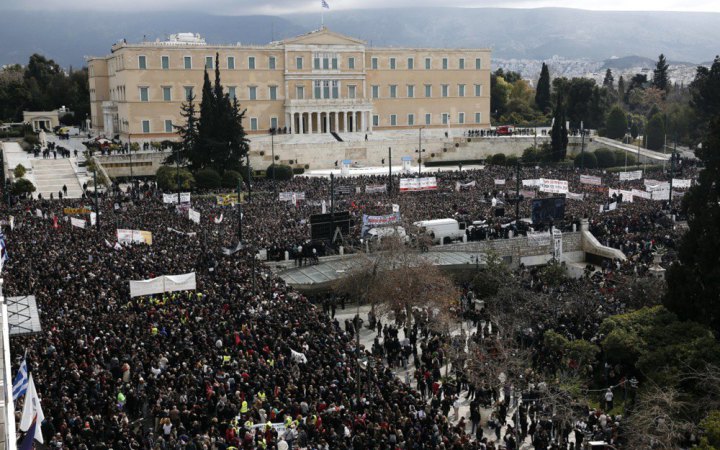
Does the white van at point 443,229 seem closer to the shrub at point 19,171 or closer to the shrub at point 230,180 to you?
the shrub at point 230,180

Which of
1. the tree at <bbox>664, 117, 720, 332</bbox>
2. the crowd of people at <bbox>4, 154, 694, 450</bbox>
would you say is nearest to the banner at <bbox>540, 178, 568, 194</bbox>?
the crowd of people at <bbox>4, 154, 694, 450</bbox>

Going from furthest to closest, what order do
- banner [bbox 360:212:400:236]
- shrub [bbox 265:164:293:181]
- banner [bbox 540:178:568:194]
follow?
1. shrub [bbox 265:164:293:181]
2. banner [bbox 540:178:568:194]
3. banner [bbox 360:212:400:236]

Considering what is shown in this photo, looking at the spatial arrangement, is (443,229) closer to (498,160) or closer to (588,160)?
(498,160)

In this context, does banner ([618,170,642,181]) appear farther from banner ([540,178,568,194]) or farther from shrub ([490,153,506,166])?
shrub ([490,153,506,166])

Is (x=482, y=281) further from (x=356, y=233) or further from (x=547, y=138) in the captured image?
(x=547, y=138)

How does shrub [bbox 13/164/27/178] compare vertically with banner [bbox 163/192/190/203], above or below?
above

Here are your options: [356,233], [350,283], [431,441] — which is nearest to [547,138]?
[356,233]

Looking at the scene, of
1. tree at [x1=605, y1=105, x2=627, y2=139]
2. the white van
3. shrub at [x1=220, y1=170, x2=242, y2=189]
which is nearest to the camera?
the white van
